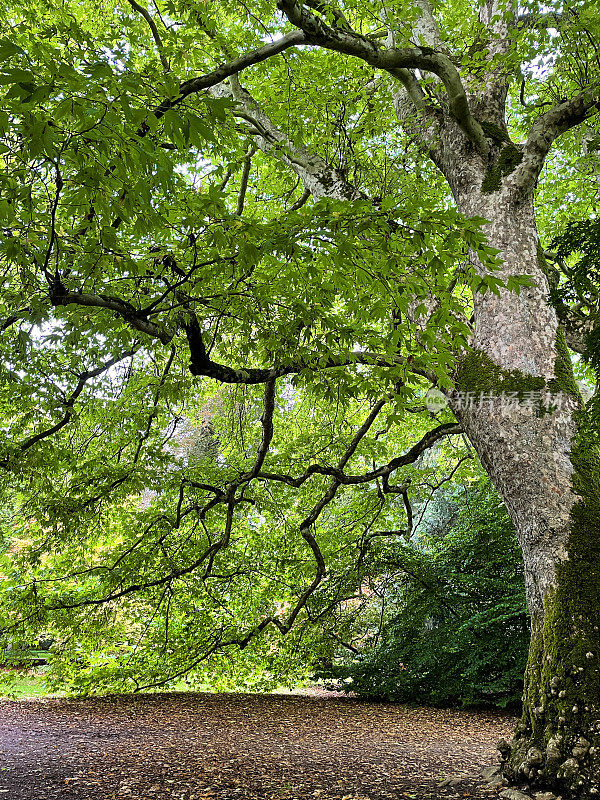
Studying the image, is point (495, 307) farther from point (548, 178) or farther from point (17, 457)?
point (548, 178)

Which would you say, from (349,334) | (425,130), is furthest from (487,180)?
(349,334)

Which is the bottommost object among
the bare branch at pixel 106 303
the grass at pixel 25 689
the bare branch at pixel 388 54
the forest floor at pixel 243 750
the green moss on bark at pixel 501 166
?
the grass at pixel 25 689

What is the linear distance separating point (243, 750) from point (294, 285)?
4.41 meters

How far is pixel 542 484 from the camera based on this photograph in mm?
3598

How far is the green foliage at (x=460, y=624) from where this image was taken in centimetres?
752

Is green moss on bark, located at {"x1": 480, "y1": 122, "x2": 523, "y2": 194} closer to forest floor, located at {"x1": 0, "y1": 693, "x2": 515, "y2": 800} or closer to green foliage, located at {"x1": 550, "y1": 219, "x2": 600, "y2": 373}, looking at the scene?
green foliage, located at {"x1": 550, "y1": 219, "x2": 600, "y2": 373}

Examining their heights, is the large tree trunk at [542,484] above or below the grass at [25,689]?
above

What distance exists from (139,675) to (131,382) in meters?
3.92

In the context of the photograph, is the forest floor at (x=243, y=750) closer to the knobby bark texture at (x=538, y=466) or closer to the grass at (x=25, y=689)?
the knobby bark texture at (x=538, y=466)

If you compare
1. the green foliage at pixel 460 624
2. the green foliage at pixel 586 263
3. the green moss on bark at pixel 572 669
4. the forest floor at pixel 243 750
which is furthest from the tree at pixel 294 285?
the green foliage at pixel 460 624

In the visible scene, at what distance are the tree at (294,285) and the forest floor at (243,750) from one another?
1.01 metres

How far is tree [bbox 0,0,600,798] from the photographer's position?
2705 millimetres

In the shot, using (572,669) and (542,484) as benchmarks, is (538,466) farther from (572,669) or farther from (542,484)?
(572,669)

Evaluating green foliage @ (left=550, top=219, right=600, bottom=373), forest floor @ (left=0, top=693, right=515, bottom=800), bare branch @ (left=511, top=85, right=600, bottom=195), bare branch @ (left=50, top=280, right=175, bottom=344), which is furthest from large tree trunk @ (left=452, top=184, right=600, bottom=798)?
bare branch @ (left=50, top=280, right=175, bottom=344)
